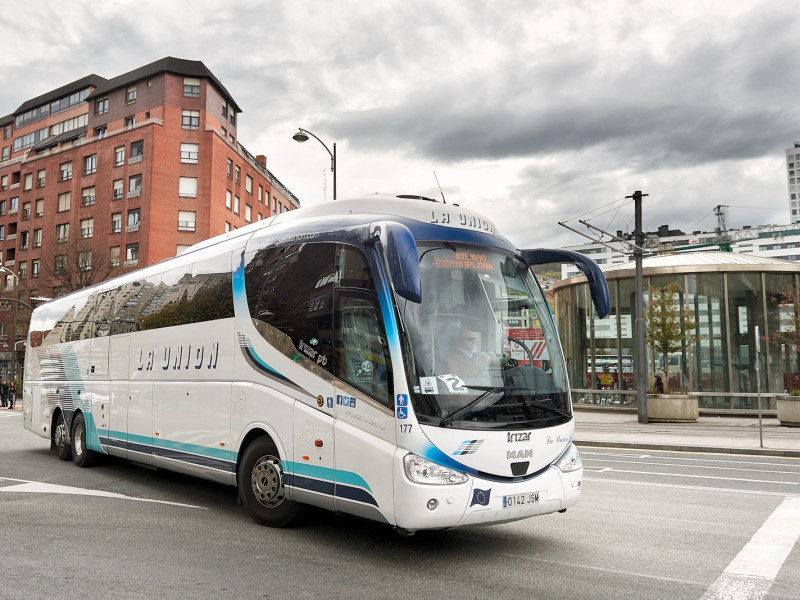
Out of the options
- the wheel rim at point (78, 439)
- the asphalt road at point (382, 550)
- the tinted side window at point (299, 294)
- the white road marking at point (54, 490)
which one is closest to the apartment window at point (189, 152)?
the wheel rim at point (78, 439)

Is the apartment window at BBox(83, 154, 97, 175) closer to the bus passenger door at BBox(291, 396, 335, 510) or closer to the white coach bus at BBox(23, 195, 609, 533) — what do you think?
the white coach bus at BBox(23, 195, 609, 533)

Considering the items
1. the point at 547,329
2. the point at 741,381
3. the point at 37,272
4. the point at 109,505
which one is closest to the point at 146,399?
the point at 109,505

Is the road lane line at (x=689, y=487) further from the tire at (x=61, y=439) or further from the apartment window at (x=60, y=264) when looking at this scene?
the apartment window at (x=60, y=264)

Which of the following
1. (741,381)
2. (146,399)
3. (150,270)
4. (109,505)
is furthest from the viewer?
(741,381)

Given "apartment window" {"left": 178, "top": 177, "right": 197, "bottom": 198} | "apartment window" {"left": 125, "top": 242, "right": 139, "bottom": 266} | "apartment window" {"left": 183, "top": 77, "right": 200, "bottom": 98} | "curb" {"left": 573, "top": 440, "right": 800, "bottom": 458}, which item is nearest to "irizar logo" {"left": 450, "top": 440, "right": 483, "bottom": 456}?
A: "curb" {"left": 573, "top": 440, "right": 800, "bottom": 458}

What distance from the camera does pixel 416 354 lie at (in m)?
5.75

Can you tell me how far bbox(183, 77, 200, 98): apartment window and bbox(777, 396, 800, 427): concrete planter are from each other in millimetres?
45780

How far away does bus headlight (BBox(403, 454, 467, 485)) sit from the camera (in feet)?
18.1

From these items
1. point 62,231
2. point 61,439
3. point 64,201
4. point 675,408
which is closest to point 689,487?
point 61,439

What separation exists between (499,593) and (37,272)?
62.4 metres

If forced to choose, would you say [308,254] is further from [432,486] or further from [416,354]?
Answer: [432,486]

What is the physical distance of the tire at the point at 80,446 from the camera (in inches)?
467

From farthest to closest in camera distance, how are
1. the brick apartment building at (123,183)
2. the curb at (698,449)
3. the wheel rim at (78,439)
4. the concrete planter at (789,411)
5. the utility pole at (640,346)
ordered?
1. the brick apartment building at (123,183)
2. the utility pole at (640,346)
3. the concrete planter at (789,411)
4. the curb at (698,449)
5. the wheel rim at (78,439)

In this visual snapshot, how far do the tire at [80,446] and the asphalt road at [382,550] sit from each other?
2076 mm
